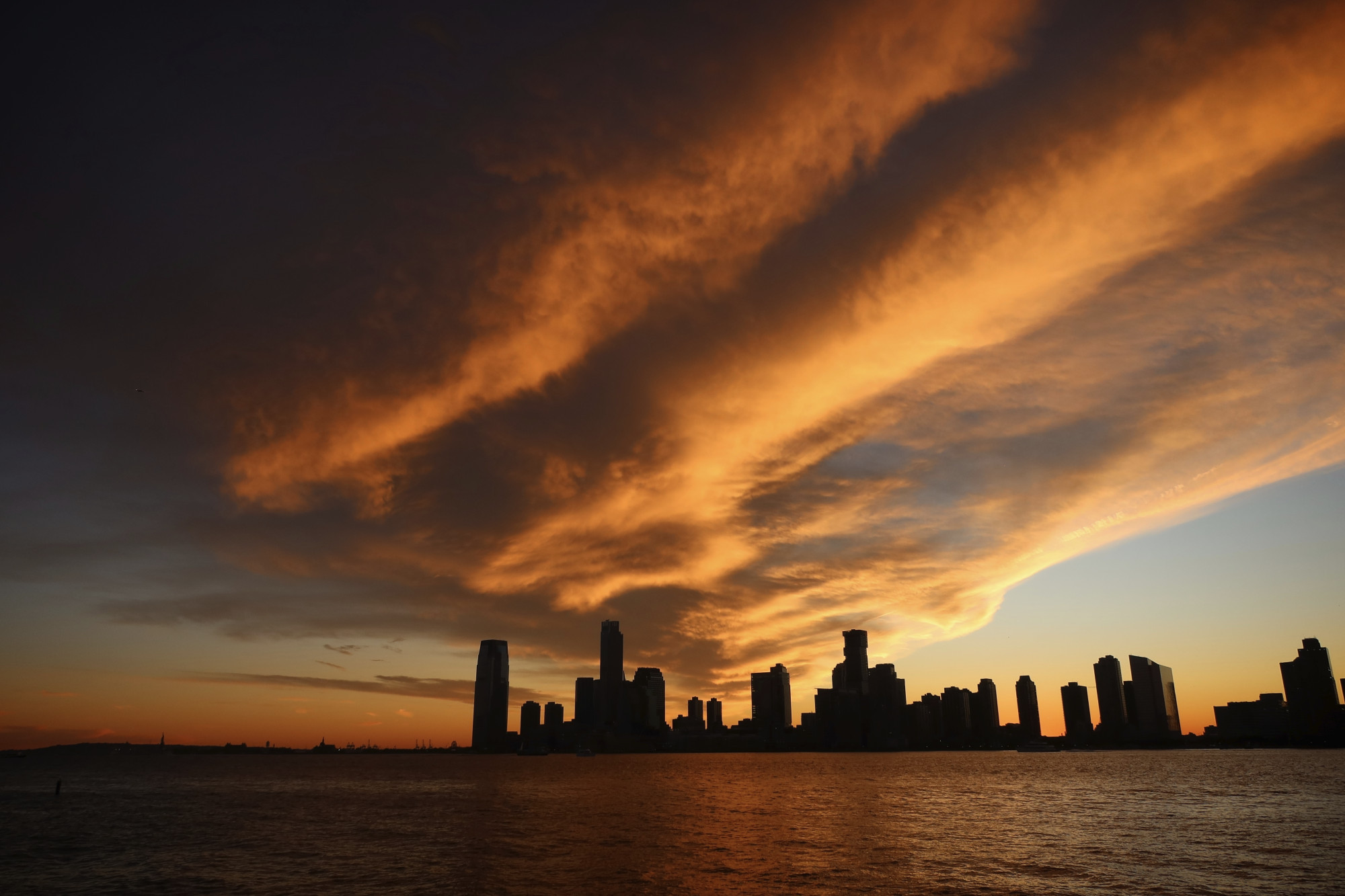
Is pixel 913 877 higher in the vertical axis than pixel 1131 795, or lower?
higher

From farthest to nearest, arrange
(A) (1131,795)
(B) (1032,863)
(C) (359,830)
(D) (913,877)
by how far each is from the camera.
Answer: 1. (A) (1131,795)
2. (C) (359,830)
3. (B) (1032,863)
4. (D) (913,877)

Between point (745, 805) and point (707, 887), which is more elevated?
point (707, 887)

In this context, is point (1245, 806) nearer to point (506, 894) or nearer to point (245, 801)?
point (506, 894)

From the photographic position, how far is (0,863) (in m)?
82.2

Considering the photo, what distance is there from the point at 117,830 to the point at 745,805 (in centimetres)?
10543

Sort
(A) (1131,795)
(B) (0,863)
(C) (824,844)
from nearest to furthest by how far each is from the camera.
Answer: (B) (0,863), (C) (824,844), (A) (1131,795)

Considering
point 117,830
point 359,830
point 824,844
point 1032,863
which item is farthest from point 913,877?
point 117,830

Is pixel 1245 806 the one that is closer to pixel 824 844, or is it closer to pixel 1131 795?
pixel 1131 795

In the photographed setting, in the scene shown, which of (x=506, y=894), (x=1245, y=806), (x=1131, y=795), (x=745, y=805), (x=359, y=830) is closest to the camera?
(x=506, y=894)

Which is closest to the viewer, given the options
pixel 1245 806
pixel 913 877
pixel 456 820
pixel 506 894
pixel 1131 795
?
pixel 506 894

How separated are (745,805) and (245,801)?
116235 mm

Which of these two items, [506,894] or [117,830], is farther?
[117,830]

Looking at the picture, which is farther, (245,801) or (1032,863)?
(245,801)

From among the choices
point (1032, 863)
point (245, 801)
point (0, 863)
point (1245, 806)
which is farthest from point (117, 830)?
point (1245, 806)
